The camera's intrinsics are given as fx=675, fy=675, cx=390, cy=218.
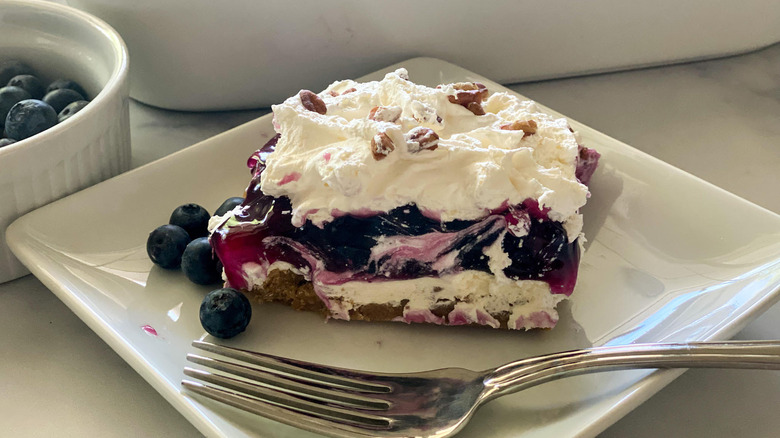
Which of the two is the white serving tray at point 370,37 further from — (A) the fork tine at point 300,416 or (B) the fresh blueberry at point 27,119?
(A) the fork tine at point 300,416

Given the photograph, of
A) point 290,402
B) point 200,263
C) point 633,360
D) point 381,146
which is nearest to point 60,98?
point 200,263

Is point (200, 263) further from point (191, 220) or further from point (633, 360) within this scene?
point (633, 360)

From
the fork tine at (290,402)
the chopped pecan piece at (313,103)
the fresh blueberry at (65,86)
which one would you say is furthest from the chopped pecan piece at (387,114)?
the fresh blueberry at (65,86)

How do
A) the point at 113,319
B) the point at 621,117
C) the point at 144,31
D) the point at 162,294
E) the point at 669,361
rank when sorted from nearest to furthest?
the point at 669,361, the point at 113,319, the point at 162,294, the point at 144,31, the point at 621,117

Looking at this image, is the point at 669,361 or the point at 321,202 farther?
the point at 321,202

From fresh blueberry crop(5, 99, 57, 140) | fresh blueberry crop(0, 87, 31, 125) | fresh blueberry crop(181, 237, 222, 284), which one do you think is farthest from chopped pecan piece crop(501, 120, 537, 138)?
fresh blueberry crop(0, 87, 31, 125)

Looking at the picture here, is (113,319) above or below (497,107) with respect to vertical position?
below

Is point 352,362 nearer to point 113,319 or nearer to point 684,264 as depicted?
point 113,319

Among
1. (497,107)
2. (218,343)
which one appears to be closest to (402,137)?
(497,107)
